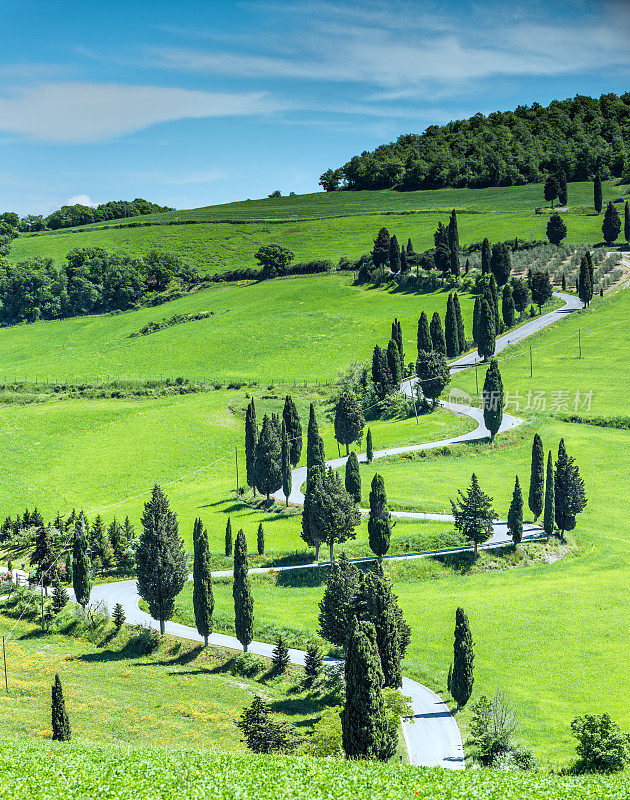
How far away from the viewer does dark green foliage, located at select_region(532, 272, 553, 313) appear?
6358 inches

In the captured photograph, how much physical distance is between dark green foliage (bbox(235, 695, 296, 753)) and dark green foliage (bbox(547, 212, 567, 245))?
16619 centimetres

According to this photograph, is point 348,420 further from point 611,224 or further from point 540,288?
point 611,224

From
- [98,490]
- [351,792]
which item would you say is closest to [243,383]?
[98,490]

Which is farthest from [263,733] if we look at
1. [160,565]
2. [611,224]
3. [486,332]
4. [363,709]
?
[611,224]

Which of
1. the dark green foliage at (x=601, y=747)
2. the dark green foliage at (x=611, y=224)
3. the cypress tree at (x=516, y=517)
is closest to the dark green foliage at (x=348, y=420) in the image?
the cypress tree at (x=516, y=517)

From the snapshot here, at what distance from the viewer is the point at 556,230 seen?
192 m

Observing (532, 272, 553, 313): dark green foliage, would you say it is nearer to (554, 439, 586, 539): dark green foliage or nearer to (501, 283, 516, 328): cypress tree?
(501, 283, 516, 328): cypress tree

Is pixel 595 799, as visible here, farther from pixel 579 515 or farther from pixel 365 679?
pixel 579 515

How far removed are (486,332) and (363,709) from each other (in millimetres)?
109824

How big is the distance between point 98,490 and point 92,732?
68.3 meters

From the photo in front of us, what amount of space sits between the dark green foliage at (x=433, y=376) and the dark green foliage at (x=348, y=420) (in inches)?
783

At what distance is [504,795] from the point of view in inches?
1271

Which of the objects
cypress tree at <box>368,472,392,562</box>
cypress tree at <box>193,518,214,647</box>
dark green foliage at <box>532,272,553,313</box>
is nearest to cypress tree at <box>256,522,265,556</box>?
cypress tree at <box>368,472,392,562</box>

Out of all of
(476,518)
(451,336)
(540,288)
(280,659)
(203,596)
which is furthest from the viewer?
(540,288)
